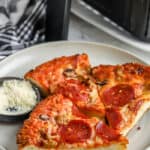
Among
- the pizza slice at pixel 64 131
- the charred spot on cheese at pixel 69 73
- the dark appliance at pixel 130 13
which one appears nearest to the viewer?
the pizza slice at pixel 64 131

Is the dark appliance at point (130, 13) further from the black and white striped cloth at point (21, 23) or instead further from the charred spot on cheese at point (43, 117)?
the charred spot on cheese at point (43, 117)

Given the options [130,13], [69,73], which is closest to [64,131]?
[69,73]

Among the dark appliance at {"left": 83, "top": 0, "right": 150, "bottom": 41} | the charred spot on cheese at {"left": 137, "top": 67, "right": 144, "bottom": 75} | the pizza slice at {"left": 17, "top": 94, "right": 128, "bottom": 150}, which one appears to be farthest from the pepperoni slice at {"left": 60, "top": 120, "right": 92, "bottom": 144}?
the dark appliance at {"left": 83, "top": 0, "right": 150, "bottom": 41}

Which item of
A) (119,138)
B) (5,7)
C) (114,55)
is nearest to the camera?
(119,138)

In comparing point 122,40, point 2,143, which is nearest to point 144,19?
point 122,40

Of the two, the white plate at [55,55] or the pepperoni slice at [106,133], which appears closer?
the pepperoni slice at [106,133]

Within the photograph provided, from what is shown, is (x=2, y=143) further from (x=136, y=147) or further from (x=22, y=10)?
(x=22, y=10)

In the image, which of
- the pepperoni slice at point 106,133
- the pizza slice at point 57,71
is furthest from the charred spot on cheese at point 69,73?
the pepperoni slice at point 106,133
